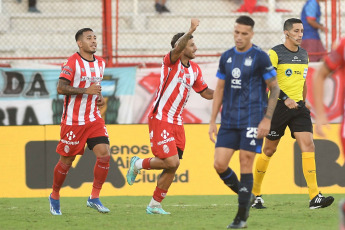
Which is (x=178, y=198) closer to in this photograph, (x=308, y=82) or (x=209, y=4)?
(x=308, y=82)

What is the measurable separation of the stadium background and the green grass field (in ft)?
1.95

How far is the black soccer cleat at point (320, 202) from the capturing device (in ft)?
32.6

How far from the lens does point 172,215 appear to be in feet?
31.6

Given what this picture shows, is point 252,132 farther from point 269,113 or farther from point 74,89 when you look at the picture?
point 74,89

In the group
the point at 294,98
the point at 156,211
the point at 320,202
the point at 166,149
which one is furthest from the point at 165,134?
the point at 320,202

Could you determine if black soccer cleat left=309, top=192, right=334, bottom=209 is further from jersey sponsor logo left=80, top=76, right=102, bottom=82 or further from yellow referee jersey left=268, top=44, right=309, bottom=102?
jersey sponsor logo left=80, top=76, right=102, bottom=82

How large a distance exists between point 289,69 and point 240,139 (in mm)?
2150

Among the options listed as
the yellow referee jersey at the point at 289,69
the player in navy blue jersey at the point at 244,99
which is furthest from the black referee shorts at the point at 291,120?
the player in navy blue jersey at the point at 244,99

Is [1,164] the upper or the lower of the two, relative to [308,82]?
lower

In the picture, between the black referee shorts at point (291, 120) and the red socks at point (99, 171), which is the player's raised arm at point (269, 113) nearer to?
the black referee shorts at point (291, 120)

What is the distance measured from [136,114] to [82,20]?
4.32 meters

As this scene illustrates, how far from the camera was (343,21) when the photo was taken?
18062mm

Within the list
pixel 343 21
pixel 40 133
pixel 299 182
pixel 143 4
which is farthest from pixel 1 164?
pixel 343 21

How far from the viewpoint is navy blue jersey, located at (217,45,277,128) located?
8.30m
